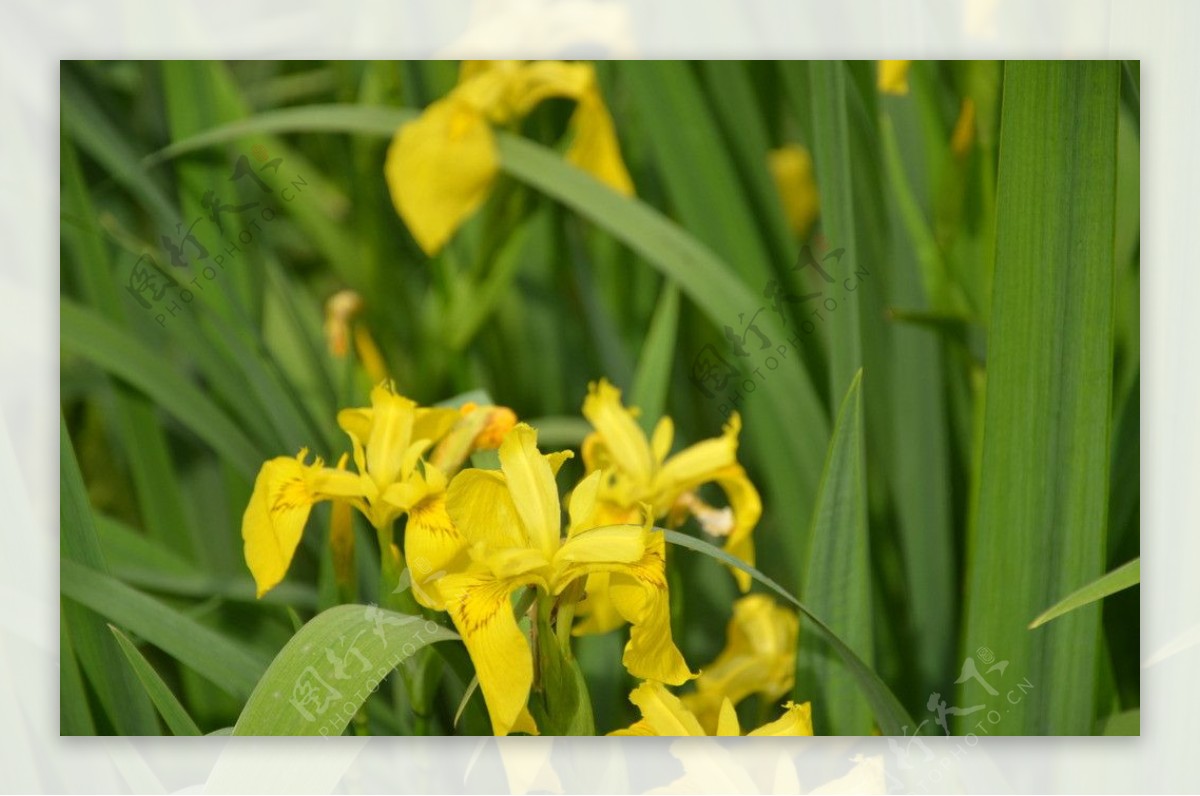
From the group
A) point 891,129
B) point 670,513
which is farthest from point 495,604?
point 891,129

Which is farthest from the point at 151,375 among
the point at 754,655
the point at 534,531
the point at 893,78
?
the point at 893,78

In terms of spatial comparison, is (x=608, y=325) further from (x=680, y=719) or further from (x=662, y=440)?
(x=680, y=719)

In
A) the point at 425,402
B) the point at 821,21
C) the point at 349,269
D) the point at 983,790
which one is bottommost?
the point at 983,790

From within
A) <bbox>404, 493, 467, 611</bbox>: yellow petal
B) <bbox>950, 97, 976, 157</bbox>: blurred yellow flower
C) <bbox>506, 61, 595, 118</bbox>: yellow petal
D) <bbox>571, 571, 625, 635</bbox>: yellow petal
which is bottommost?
<bbox>571, 571, 625, 635</bbox>: yellow petal

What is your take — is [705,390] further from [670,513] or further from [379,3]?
[379,3]

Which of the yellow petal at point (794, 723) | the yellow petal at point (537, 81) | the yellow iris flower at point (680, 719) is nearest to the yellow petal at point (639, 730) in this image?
the yellow iris flower at point (680, 719)

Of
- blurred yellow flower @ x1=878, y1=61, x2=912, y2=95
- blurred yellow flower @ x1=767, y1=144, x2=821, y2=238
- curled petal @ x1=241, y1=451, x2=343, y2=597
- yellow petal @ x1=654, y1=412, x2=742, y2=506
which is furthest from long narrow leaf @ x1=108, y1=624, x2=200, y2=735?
blurred yellow flower @ x1=878, y1=61, x2=912, y2=95

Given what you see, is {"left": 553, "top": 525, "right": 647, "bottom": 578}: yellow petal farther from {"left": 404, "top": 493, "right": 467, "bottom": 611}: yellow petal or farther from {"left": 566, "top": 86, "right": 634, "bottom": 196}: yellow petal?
{"left": 566, "top": 86, "right": 634, "bottom": 196}: yellow petal

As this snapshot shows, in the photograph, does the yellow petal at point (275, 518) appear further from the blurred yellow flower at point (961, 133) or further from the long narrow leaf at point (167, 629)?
the blurred yellow flower at point (961, 133)
